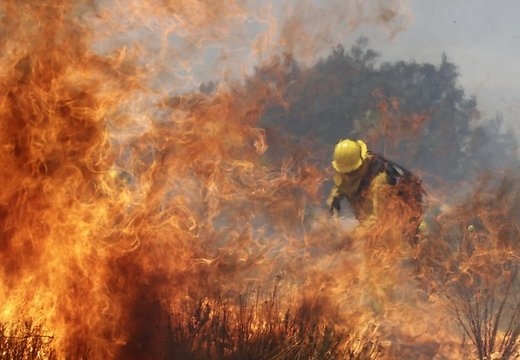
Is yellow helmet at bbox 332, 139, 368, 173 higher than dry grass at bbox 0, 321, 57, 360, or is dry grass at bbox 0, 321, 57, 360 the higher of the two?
yellow helmet at bbox 332, 139, 368, 173

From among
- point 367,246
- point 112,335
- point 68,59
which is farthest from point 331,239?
point 68,59

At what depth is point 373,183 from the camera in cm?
657

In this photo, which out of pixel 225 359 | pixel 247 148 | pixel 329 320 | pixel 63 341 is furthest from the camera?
pixel 247 148

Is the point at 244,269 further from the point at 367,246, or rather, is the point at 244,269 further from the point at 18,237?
→ the point at 18,237

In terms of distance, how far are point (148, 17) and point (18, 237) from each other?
118 inches

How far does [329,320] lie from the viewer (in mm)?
5711

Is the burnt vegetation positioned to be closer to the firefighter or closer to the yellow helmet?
the firefighter

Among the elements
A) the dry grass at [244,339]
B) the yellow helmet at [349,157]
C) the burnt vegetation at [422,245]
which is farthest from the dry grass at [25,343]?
the yellow helmet at [349,157]

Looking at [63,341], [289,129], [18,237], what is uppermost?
[289,129]

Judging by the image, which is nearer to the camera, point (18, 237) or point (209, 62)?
point (18, 237)

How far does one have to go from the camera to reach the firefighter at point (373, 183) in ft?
21.4

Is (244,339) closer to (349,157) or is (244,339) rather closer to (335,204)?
(335,204)

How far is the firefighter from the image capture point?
6508mm

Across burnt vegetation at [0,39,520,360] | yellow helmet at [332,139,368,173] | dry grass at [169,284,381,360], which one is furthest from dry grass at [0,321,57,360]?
yellow helmet at [332,139,368,173]
